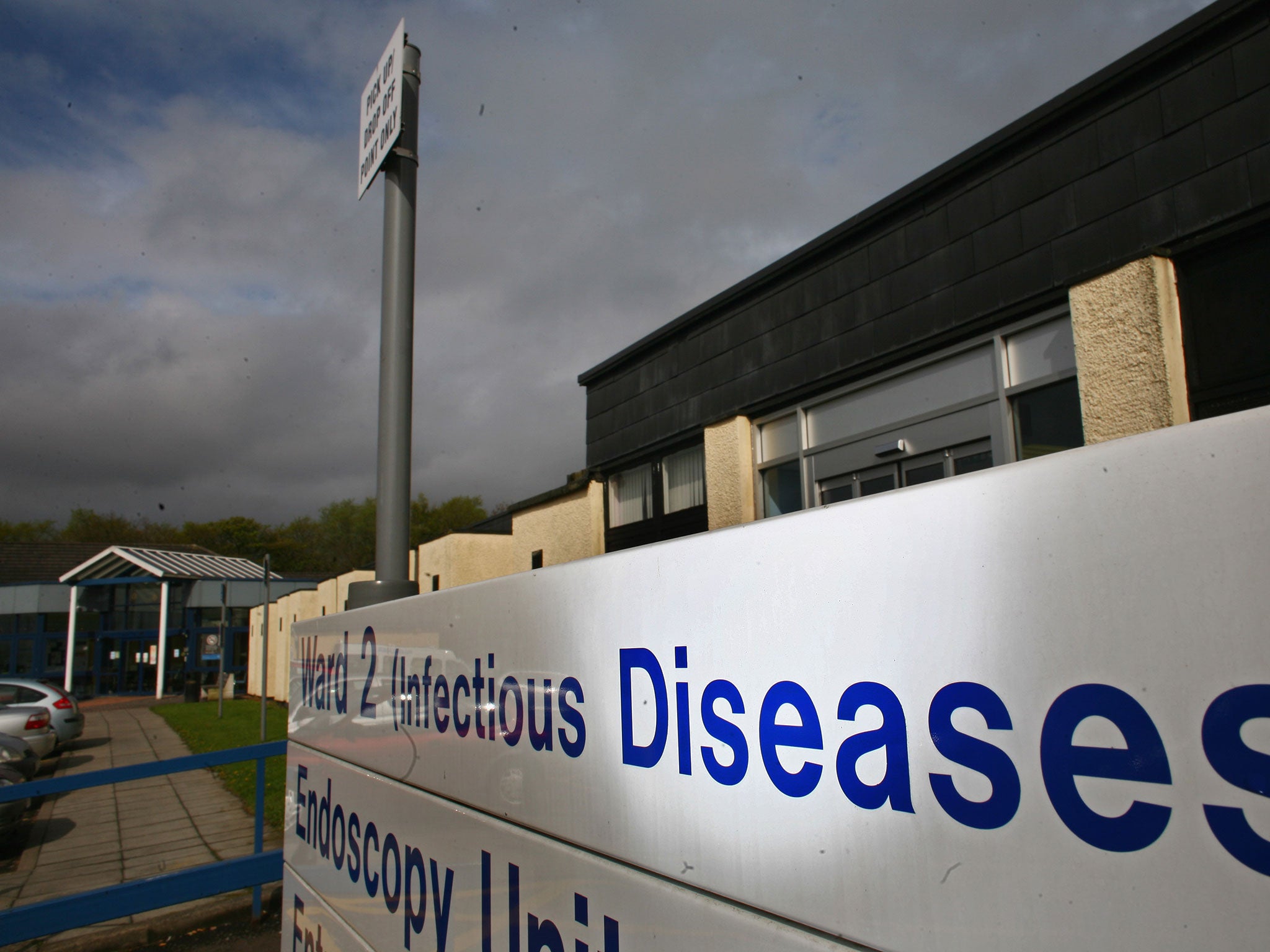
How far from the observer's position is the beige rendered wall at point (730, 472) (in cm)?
762

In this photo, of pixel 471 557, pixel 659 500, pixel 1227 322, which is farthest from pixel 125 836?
pixel 1227 322

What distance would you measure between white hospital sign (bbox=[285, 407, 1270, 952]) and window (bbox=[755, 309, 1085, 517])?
4.20 meters

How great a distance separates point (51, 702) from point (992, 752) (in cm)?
1899

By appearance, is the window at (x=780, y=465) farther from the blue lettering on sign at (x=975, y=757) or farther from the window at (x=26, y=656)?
the window at (x=26, y=656)

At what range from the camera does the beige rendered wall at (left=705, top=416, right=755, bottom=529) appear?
25.0 feet

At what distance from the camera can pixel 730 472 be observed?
7777 millimetres

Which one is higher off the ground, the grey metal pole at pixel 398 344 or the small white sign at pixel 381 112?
the small white sign at pixel 381 112

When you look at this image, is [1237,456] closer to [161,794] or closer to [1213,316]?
[1213,316]

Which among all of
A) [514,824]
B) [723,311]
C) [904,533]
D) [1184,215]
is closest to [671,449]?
[723,311]

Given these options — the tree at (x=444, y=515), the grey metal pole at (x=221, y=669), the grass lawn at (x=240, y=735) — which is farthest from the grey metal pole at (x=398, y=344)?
the tree at (x=444, y=515)

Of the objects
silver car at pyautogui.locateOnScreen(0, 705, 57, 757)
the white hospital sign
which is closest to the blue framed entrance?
silver car at pyautogui.locateOnScreen(0, 705, 57, 757)

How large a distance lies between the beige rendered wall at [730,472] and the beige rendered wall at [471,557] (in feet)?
17.0

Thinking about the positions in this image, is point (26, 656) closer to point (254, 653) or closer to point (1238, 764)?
point (254, 653)

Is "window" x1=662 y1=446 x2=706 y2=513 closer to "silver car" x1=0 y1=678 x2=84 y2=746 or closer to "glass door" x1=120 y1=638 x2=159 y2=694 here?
"silver car" x1=0 y1=678 x2=84 y2=746
